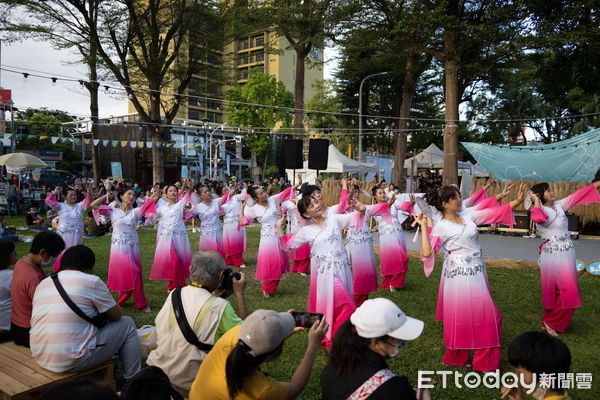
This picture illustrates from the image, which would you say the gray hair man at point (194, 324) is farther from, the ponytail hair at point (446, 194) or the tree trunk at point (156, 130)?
the tree trunk at point (156, 130)

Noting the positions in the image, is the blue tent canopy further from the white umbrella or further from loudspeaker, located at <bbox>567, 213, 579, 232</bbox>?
the white umbrella

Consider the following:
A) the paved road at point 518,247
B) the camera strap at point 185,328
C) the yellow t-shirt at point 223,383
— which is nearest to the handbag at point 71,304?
the camera strap at point 185,328

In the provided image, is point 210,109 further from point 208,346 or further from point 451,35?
point 208,346

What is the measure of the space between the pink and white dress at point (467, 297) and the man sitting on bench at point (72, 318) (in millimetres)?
3162

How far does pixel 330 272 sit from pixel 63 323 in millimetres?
2597

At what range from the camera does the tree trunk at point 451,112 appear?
13344mm

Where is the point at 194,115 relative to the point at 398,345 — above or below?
above

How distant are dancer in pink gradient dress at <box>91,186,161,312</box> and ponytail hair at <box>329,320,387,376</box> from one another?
5.21 m

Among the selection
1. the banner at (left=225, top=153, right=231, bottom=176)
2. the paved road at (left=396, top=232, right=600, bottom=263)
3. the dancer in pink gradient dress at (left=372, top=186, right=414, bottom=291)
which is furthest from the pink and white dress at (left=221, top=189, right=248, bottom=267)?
the banner at (left=225, top=153, right=231, bottom=176)

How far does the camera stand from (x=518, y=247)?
12.6 m

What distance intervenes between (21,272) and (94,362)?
1177 millimetres

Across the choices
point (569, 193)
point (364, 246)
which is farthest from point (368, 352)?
point (569, 193)

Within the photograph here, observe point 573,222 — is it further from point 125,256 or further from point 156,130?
point 156,130

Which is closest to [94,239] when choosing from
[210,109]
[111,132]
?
[111,132]
